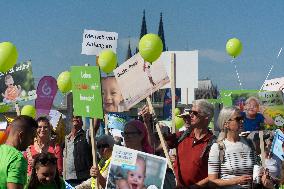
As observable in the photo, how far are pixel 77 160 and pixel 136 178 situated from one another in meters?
2.56

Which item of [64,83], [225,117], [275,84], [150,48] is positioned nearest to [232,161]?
[225,117]

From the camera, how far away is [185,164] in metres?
5.06

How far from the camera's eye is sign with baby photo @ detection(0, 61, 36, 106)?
938 centimetres

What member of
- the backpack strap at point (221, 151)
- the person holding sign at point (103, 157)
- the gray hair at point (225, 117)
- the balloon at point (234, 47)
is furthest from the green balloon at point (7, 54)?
the balloon at point (234, 47)

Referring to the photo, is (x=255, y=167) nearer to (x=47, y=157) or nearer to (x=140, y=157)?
(x=140, y=157)

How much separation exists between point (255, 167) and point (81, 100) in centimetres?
198

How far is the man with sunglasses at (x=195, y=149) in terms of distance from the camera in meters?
5.01

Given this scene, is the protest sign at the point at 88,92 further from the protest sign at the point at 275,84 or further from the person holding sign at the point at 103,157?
the protest sign at the point at 275,84

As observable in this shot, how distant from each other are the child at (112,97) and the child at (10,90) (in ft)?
6.80

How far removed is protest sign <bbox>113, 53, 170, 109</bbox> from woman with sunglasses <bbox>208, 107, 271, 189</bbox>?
1.35 m

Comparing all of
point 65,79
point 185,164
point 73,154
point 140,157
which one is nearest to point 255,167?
point 185,164

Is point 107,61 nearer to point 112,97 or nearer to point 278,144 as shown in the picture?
point 112,97

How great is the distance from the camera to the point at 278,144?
5.95 meters

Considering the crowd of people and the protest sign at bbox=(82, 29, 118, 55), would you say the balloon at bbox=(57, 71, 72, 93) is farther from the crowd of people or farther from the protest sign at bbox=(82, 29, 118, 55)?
the crowd of people
